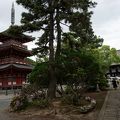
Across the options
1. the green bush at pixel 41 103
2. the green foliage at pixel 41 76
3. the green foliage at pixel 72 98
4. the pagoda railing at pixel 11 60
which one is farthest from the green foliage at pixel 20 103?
the pagoda railing at pixel 11 60

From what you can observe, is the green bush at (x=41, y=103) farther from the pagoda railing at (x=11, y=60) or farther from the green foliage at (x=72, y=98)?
the pagoda railing at (x=11, y=60)

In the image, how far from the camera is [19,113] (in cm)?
1930

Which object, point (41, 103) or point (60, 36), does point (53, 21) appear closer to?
point (60, 36)

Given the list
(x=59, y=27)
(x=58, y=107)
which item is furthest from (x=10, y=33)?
(x=58, y=107)

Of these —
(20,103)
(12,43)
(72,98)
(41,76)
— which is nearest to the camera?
(72,98)

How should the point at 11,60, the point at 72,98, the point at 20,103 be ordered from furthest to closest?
the point at 11,60, the point at 20,103, the point at 72,98

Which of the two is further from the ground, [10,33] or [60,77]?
[10,33]

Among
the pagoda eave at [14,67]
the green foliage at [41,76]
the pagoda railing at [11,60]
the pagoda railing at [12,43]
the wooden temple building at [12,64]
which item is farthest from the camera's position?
the pagoda railing at [11,60]

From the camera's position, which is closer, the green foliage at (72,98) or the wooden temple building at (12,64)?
the green foliage at (72,98)

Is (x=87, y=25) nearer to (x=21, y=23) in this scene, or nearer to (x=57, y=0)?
(x=57, y=0)

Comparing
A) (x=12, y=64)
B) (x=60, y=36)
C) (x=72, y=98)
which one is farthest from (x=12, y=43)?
(x=72, y=98)

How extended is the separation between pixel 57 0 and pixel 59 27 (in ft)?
7.18

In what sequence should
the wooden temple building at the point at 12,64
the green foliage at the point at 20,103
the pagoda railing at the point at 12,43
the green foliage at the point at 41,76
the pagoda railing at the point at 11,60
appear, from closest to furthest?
the green foliage at the point at 20,103, the green foliage at the point at 41,76, the wooden temple building at the point at 12,64, the pagoda railing at the point at 12,43, the pagoda railing at the point at 11,60

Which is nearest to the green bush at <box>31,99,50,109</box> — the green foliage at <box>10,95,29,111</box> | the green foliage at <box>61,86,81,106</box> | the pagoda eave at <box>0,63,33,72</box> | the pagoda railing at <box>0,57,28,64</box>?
the green foliage at <box>10,95,29,111</box>
